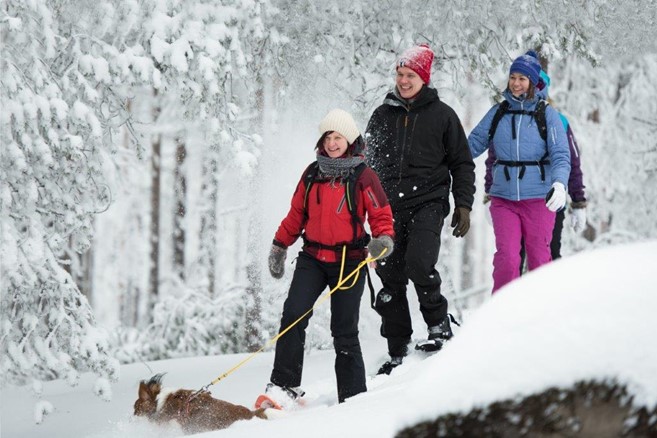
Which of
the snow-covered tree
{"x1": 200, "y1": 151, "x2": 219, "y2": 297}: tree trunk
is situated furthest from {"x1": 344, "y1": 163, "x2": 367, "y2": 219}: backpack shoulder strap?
{"x1": 200, "y1": 151, "x2": 219, "y2": 297}: tree trunk

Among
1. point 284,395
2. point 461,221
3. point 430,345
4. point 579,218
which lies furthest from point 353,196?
point 579,218

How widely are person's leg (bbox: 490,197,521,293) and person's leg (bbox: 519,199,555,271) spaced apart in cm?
9

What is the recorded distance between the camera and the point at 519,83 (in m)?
7.12

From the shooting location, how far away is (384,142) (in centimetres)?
680

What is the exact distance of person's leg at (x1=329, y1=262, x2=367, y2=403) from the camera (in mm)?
5785

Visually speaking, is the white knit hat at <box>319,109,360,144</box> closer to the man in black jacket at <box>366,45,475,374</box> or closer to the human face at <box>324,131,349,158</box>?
the human face at <box>324,131,349,158</box>

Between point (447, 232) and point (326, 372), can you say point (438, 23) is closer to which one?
point (326, 372)

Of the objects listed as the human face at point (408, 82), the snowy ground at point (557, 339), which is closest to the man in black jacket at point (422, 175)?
the human face at point (408, 82)

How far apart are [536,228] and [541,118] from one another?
98 centimetres

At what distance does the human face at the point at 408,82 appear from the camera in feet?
21.7

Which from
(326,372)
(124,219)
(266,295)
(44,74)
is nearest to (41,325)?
(44,74)

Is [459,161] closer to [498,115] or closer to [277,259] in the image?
[498,115]

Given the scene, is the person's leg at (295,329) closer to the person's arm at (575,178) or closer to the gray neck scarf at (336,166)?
the gray neck scarf at (336,166)

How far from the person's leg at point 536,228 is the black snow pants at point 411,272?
94 cm
